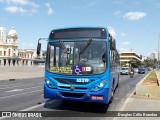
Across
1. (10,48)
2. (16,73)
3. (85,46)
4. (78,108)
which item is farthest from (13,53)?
(85,46)

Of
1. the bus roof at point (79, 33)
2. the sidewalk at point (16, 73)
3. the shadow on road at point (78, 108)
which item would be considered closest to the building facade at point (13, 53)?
the sidewalk at point (16, 73)

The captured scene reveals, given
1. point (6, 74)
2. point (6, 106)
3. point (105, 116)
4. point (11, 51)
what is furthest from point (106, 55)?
point (11, 51)

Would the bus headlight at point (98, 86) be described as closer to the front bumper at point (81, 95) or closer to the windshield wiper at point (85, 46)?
the front bumper at point (81, 95)

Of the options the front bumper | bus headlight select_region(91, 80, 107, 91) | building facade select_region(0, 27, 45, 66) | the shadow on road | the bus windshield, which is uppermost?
building facade select_region(0, 27, 45, 66)

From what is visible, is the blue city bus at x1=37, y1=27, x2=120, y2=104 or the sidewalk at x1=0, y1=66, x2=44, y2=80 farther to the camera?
the sidewalk at x1=0, y1=66, x2=44, y2=80

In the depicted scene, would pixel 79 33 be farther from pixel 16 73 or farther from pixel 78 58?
pixel 16 73

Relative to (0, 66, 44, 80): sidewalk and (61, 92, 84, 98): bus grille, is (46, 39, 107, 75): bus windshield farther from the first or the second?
(0, 66, 44, 80): sidewalk

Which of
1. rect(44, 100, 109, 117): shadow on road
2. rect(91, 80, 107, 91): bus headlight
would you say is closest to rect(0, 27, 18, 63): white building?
rect(44, 100, 109, 117): shadow on road

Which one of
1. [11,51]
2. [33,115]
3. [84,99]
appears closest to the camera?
[33,115]

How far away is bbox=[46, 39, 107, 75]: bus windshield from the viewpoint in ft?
34.5

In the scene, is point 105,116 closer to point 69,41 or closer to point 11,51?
point 69,41

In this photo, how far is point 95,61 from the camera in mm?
10586

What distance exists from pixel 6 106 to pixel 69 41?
340 cm

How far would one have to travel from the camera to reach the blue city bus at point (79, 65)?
33.9ft
